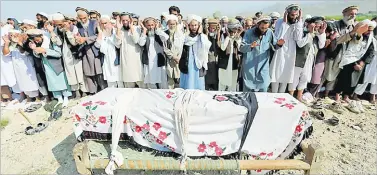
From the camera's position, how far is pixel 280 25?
13.9 feet

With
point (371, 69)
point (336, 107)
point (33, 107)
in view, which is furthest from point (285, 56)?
point (33, 107)

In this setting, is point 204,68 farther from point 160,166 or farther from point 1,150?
point 1,150

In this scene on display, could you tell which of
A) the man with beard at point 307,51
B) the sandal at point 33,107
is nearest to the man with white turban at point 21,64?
the sandal at point 33,107

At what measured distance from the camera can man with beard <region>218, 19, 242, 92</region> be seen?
3.97m

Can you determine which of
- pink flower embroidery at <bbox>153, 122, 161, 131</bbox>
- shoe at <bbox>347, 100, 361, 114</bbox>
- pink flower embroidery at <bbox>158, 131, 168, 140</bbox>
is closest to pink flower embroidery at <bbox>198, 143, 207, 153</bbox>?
pink flower embroidery at <bbox>158, 131, 168, 140</bbox>

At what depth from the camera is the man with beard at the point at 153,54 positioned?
4.32m

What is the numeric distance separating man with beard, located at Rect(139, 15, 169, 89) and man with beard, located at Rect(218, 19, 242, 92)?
42.1 inches

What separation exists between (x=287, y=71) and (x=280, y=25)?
0.89m

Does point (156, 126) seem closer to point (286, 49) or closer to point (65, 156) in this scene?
point (65, 156)

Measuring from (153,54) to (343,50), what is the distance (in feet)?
12.1

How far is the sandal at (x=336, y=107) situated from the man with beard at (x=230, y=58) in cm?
195

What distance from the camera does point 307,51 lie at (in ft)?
14.3

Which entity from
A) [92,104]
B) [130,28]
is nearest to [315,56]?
[130,28]

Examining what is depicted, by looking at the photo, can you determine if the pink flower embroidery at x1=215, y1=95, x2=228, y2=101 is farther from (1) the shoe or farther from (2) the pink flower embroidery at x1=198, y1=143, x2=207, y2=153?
(1) the shoe
